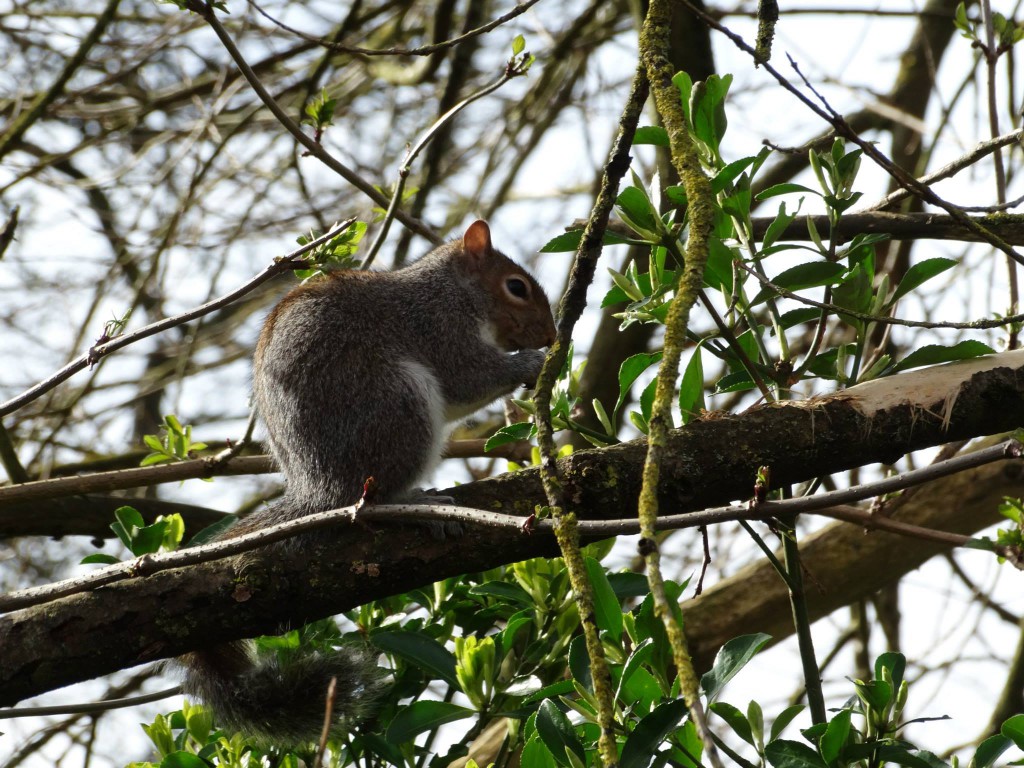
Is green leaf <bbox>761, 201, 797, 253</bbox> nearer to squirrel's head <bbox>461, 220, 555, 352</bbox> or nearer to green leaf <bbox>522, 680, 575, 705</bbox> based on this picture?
green leaf <bbox>522, 680, 575, 705</bbox>

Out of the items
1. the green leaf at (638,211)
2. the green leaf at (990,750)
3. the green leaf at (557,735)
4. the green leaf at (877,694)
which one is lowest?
the green leaf at (990,750)

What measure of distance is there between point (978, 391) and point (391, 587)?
3.37ft

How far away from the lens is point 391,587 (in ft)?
5.99

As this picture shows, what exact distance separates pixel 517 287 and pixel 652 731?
2.01 m

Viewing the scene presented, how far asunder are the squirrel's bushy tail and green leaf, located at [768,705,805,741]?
704mm

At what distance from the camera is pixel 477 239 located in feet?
10.8

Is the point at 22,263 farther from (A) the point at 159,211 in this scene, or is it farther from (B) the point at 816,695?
(B) the point at 816,695

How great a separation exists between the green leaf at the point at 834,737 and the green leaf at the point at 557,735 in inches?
13.0

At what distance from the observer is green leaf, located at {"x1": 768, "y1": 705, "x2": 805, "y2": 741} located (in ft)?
5.27

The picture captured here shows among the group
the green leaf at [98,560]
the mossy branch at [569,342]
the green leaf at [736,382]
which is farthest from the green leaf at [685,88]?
the green leaf at [98,560]

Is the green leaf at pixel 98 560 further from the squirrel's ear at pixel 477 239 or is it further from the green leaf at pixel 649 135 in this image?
the squirrel's ear at pixel 477 239

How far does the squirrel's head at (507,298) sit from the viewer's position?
3.23m

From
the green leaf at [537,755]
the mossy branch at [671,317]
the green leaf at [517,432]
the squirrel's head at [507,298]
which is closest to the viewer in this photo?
the mossy branch at [671,317]

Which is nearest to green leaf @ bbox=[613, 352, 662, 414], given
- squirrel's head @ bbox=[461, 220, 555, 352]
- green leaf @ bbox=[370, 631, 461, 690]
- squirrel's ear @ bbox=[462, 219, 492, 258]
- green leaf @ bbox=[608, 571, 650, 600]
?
green leaf @ bbox=[608, 571, 650, 600]
